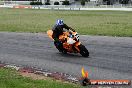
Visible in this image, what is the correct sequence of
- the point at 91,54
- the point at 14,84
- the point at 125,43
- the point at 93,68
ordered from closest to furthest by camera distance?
the point at 14,84 < the point at 93,68 < the point at 91,54 < the point at 125,43

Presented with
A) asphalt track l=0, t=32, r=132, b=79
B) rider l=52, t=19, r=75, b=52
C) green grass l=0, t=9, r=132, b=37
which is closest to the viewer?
asphalt track l=0, t=32, r=132, b=79

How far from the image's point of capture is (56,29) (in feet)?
54.6

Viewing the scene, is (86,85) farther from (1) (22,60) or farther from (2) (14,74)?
(1) (22,60)

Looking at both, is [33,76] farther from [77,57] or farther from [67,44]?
[67,44]

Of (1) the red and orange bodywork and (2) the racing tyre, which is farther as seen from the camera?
(1) the red and orange bodywork

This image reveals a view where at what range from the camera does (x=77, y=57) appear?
1579 centimetres

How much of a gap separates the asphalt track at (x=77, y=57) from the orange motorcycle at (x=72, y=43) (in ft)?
0.79

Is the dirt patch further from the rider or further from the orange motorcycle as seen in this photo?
the rider

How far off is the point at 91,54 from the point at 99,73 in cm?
403

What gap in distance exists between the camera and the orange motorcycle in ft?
51.9

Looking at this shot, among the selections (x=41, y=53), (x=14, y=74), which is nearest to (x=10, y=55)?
(x=41, y=53)

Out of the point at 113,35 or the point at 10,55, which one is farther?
the point at 113,35

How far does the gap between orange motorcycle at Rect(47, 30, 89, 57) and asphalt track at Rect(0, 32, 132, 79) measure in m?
0.24

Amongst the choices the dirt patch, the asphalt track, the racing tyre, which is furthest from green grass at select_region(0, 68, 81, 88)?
the racing tyre
